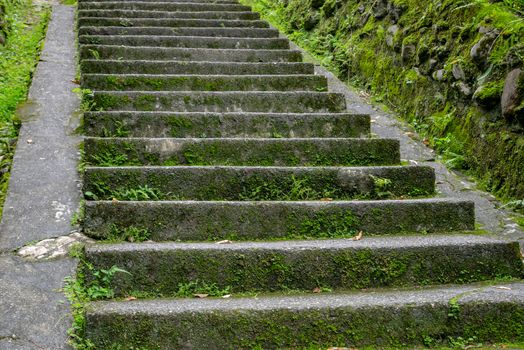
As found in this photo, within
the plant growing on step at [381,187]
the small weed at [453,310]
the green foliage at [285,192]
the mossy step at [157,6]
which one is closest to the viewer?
A: the small weed at [453,310]

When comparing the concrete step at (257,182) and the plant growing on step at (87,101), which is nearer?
the concrete step at (257,182)

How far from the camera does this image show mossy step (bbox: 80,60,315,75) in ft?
16.6

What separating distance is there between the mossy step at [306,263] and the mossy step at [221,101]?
173 centimetres

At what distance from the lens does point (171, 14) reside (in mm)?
7086

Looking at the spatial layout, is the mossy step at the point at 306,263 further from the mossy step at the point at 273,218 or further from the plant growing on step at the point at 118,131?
the plant growing on step at the point at 118,131

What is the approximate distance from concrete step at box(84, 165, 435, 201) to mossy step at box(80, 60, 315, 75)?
192 cm

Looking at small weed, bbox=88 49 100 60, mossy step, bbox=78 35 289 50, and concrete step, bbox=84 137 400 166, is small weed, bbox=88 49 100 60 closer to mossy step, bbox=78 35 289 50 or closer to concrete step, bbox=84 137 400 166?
mossy step, bbox=78 35 289 50

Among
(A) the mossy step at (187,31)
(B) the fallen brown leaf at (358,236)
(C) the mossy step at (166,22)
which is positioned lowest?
(B) the fallen brown leaf at (358,236)

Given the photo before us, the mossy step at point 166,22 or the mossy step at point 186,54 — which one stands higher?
the mossy step at point 166,22

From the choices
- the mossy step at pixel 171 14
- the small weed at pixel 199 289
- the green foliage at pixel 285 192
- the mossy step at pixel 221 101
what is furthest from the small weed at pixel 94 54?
the small weed at pixel 199 289

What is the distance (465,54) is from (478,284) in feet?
6.44

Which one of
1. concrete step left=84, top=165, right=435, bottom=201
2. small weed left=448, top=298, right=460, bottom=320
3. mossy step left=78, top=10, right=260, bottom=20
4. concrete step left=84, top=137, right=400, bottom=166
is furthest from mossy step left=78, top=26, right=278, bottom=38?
A: small weed left=448, top=298, right=460, bottom=320

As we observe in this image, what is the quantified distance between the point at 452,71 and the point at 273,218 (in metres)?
2.08

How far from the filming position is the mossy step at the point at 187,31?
20.4 ft
